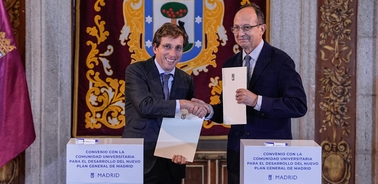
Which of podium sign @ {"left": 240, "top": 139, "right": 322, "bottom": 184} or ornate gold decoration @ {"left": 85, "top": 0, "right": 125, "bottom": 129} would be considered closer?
podium sign @ {"left": 240, "top": 139, "right": 322, "bottom": 184}

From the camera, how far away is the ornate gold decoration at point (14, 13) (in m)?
3.30

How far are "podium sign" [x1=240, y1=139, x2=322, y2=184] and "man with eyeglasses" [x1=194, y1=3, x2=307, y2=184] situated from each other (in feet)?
1.67

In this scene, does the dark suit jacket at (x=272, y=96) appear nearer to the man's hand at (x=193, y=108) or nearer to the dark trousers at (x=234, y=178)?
the dark trousers at (x=234, y=178)

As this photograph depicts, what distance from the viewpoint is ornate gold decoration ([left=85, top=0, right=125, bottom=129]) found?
347cm

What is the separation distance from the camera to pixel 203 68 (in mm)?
3520

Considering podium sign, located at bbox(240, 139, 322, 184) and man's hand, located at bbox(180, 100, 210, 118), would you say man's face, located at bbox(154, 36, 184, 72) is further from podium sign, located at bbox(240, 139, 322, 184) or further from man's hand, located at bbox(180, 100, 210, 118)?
podium sign, located at bbox(240, 139, 322, 184)

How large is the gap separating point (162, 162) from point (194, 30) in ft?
4.52

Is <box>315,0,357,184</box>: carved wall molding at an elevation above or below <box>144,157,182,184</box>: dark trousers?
above

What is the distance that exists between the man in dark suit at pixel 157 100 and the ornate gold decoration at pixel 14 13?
1252 mm

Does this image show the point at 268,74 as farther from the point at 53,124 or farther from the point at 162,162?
the point at 53,124

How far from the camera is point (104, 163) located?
1.74 meters

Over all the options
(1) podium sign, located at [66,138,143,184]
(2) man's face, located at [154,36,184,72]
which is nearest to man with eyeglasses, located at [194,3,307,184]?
(2) man's face, located at [154,36,184,72]

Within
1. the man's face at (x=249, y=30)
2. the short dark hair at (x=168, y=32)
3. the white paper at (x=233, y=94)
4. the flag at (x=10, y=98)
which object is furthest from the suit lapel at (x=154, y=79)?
the flag at (x=10, y=98)

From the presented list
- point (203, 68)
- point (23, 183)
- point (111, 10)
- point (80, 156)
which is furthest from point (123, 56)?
point (80, 156)
